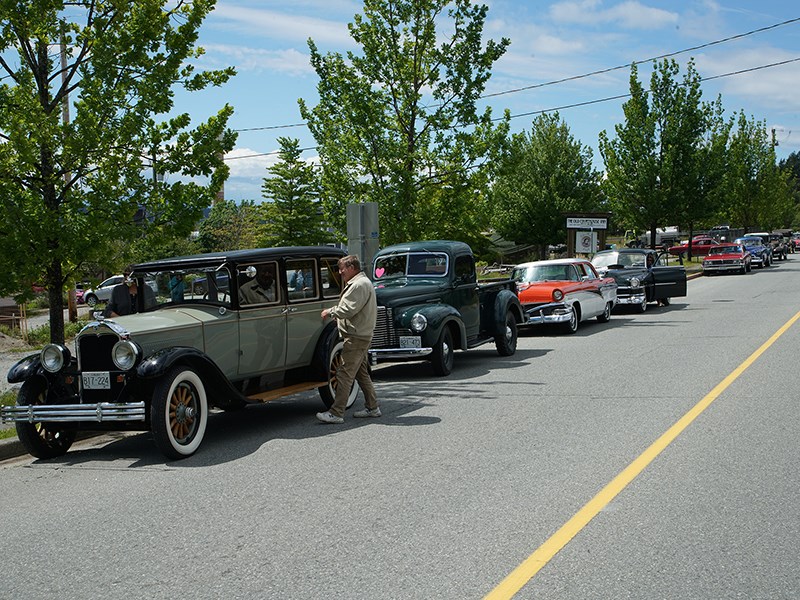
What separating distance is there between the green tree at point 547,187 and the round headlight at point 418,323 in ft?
123

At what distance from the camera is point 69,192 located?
11.4 meters

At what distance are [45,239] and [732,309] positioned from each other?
59.3 feet

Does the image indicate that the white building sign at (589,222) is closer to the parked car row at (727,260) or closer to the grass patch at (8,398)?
the parked car row at (727,260)

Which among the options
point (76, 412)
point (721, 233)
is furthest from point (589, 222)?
point (721, 233)

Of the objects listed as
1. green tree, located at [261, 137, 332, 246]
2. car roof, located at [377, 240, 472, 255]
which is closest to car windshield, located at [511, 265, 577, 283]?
car roof, located at [377, 240, 472, 255]

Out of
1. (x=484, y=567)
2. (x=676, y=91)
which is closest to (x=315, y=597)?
(x=484, y=567)

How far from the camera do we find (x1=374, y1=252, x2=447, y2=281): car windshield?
47.6 feet

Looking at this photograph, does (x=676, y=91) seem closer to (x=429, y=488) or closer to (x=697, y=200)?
(x=697, y=200)

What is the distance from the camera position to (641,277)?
80.1 ft

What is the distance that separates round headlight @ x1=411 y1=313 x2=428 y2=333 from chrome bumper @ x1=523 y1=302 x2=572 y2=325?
6180 millimetres

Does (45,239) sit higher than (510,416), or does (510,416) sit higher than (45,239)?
(45,239)

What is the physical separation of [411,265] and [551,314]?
16.6ft

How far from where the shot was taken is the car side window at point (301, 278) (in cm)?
1020

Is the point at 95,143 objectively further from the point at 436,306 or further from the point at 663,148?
the point at 663,148
